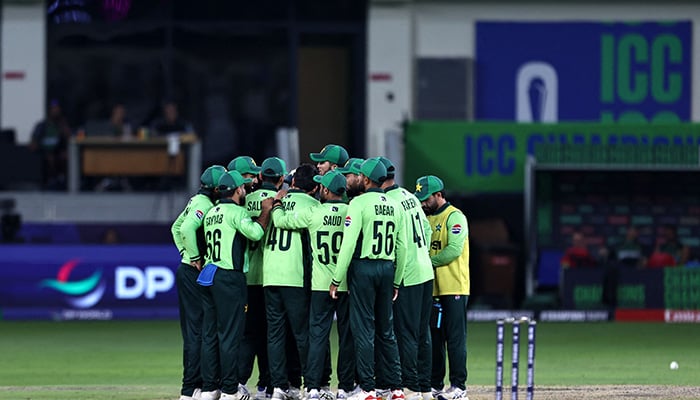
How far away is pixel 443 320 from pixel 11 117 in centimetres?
1937

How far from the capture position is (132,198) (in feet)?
102

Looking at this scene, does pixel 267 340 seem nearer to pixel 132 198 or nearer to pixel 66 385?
pixel 66 385

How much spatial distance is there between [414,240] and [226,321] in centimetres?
199

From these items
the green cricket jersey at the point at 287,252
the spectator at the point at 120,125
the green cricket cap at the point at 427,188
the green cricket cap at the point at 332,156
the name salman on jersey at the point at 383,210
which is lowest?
the green cricket jersey at the point at 287,252

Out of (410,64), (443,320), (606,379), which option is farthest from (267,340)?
(410,64)

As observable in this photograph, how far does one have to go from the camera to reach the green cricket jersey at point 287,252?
16188mm

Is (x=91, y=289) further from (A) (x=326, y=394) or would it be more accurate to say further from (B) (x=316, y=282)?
(B) (x=316, y=282)

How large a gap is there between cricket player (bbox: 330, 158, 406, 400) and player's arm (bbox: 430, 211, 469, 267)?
0.87m

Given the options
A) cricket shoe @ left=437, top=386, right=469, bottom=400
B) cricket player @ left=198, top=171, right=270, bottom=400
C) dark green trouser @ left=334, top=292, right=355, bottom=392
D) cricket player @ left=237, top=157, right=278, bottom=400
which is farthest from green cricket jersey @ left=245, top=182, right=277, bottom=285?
cricket shoe @ left=437, top=386, right=469, bottom=400

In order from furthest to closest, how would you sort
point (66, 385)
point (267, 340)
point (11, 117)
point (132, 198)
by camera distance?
point (11, 117) → point (132, 198) → point (66, 385) → point (267, 340)

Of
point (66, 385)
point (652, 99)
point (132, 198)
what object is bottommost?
point (66, 385)

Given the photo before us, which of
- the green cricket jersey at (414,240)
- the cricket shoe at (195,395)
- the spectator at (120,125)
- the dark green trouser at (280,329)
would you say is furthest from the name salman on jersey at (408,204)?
the spectator at (120,125)

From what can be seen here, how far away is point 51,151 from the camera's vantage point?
104ft

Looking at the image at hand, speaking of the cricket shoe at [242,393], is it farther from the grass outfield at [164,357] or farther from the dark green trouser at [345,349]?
the grass outfield at [164,357]
